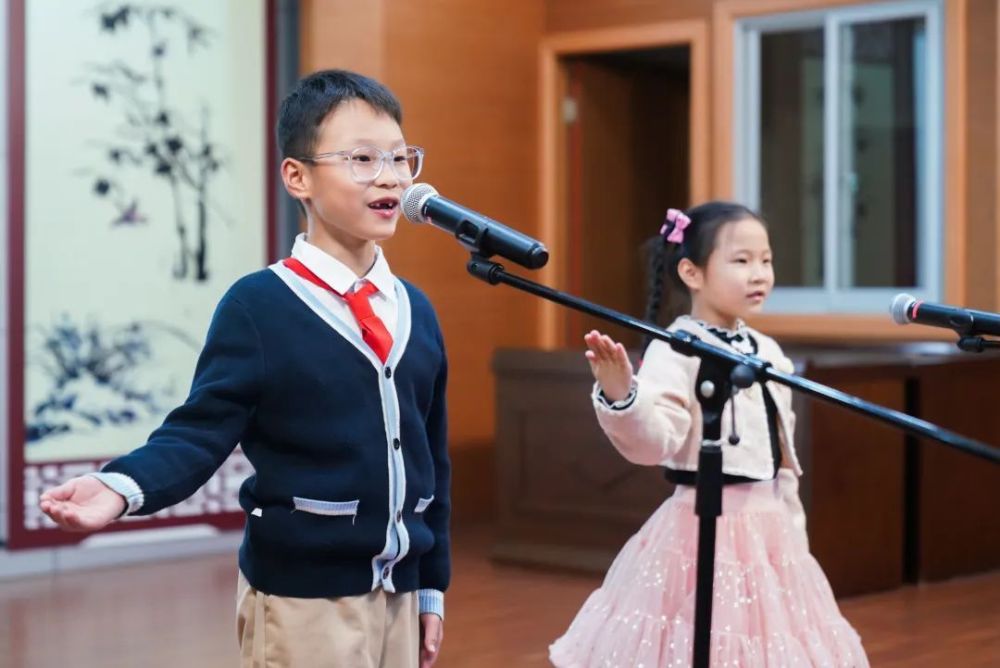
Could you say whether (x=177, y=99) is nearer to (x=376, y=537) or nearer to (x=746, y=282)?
(x=746, y=282)

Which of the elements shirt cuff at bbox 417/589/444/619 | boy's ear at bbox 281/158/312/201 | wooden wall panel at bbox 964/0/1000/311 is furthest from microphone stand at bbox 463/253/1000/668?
wooden wall panel at bbox 964/0/1000/311

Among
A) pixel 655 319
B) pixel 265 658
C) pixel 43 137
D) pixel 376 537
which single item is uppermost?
pixel 43 137

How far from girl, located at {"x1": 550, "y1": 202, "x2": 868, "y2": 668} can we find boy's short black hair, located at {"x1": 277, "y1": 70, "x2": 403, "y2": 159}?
953mm

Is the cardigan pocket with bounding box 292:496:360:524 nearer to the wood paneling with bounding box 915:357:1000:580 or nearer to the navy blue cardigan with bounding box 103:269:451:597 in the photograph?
the navy blue cardigan with bounding box 103:269:451:597

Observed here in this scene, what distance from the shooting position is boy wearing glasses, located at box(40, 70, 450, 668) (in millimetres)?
1861

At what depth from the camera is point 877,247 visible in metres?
5.96

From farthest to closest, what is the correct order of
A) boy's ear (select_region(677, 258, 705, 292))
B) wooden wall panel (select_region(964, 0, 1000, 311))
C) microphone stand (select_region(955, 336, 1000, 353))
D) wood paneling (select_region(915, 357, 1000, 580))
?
1. wooden wall panel (select_region(964, 0, 1000, 311))
2. wood paneling (select_region(915, 357, 1000, 580))
3. boy's ear (select_region(677, 258, 705, 292))
4. microphone stand (select_region(955, 336, 1000, 353))

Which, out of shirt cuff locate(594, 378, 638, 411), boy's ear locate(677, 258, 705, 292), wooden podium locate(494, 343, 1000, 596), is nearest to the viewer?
shirt cuff locate(594, 378, 638, 411)

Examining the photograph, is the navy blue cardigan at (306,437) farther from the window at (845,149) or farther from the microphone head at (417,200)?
the window at (845,149)

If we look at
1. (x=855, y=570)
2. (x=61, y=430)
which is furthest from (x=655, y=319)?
(x=61, y=430)

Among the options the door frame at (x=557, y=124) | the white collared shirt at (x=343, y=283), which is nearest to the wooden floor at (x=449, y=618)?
the door frame at (x=557, y=124)

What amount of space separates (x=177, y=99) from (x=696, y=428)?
326 centimetres

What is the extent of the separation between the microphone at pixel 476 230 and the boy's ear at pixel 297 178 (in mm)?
226

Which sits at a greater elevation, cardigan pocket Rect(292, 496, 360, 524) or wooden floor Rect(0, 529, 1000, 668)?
cardigan pocket Rect(292, 496, 360, 524)
